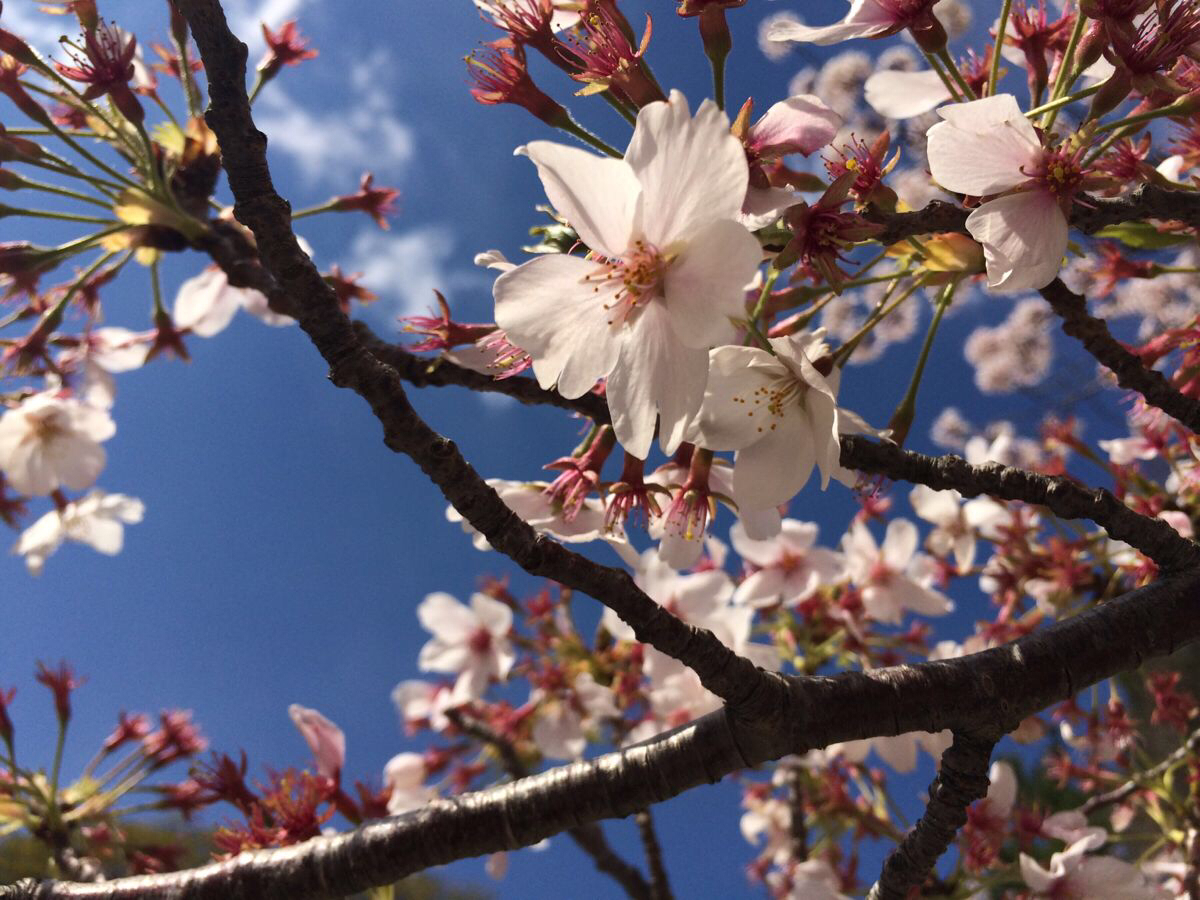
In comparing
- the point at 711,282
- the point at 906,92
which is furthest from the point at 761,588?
the point at 711,282

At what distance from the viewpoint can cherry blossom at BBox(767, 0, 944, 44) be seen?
0.92m

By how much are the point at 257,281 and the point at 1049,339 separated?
877 cm

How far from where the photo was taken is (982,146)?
0.79 metres

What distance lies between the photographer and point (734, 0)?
861mm

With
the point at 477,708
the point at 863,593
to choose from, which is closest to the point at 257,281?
the point at 863,593

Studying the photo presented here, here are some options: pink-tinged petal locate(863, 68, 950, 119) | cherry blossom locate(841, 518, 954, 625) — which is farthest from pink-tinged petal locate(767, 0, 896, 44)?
cherry blossom locate(841, 518, 954, 625)

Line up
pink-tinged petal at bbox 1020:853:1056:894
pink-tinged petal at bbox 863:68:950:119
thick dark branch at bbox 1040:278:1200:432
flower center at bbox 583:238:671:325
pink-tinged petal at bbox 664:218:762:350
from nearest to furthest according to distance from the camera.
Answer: pink-tinged petal at bbox 664:218:762:350 → flower center at bbox 583:238:671:325 → thick dark branch at bbox 1040:278:1200:432 → pink-tinged petal at bbox 863:68:950:119 → pink-tinged petal at bbox 1020:853:1056:894

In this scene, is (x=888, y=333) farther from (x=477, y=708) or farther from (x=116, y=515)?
(x=116, y=515)

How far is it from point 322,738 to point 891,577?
1.53m

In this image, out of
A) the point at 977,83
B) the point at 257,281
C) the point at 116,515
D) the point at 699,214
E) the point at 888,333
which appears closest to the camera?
the point at 699,214

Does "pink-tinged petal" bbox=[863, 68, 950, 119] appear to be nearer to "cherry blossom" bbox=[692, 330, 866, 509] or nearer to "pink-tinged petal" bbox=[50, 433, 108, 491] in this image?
"cherry blossom" bbox=[692, 330, 866, 509]

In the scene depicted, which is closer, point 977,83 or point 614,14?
point 614,14

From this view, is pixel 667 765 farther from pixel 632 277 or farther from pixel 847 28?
pixel 847 28

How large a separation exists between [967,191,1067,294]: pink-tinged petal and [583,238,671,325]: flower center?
31 cm
